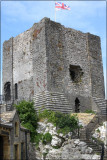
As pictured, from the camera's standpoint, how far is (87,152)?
18.9 m

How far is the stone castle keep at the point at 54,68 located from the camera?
2539 centimetres

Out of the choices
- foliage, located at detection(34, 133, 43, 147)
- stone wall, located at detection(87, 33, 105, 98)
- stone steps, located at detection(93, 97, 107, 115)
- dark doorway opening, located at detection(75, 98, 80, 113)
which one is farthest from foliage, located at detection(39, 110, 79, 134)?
stone wall, located at detection(87, 33, 105, 98)

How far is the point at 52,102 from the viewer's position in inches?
947

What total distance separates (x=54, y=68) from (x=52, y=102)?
3450 millimetres

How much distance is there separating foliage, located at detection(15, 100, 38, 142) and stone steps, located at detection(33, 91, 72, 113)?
3.62 feet

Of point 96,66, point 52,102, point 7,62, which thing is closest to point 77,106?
point 52,102

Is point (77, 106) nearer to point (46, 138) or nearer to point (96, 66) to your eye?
point (96, 66)

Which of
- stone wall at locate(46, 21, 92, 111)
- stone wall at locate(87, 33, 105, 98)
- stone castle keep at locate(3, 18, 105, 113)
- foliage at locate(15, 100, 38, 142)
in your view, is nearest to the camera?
foliage at locate(15, 100, 38, 142)

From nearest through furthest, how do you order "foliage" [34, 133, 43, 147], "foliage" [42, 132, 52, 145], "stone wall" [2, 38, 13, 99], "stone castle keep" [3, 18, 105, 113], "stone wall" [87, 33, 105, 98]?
"foliage" [42, 132, 52, 145] → "foliage" [34, 133, 43, 147] → "stone castle keep" [3, 18, 105, 113] → "stone wall" [87, 33, 105, 98] → "stone wall" [2, 38, 13, 99]

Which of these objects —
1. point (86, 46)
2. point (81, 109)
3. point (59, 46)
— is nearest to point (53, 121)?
point (81, 109)

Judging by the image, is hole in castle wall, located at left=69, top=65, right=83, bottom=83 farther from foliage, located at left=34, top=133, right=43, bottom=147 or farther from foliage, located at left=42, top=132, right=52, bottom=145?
foliage, located at left=42, top=132, right=52, bottom=145

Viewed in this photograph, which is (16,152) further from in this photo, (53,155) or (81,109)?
(81,109)

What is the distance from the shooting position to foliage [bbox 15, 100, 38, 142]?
21.1 metres

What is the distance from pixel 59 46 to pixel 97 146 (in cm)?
1069
